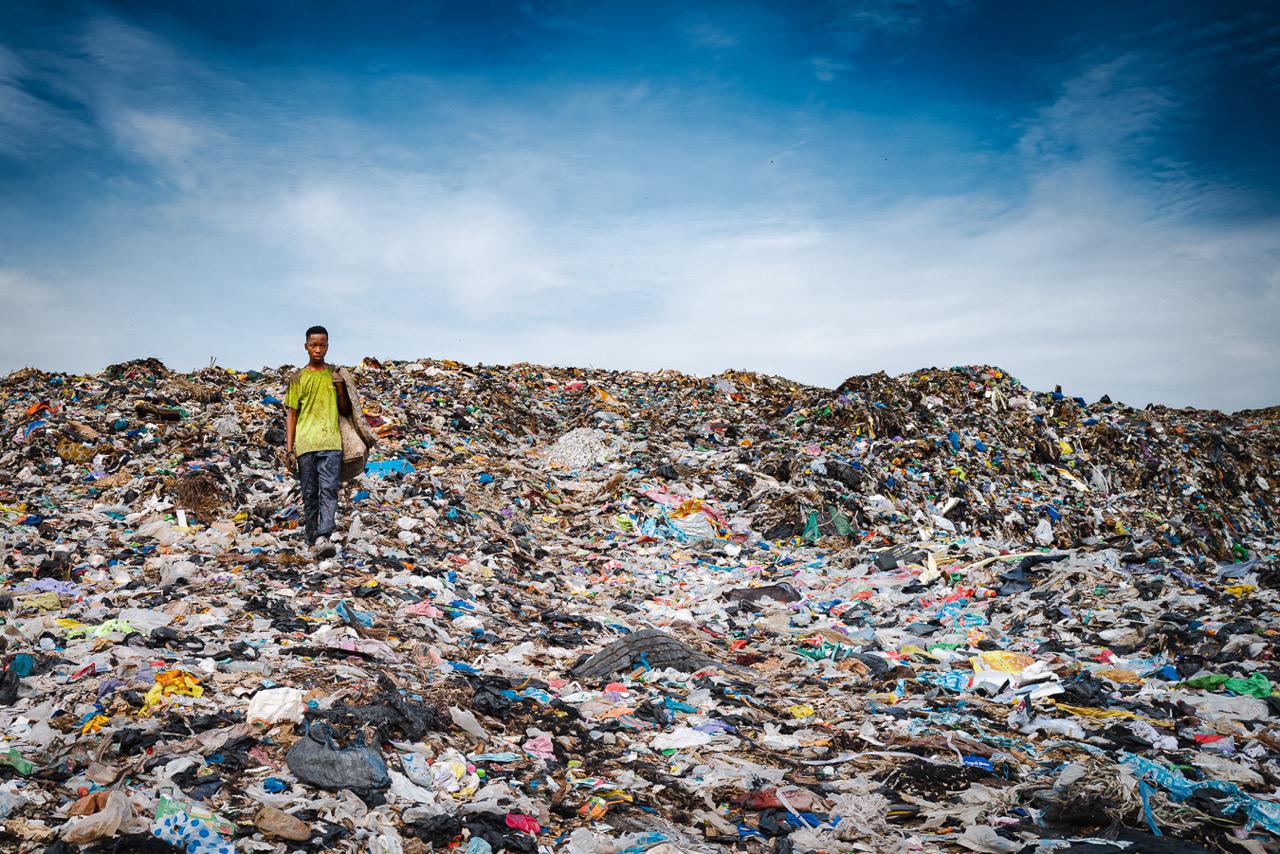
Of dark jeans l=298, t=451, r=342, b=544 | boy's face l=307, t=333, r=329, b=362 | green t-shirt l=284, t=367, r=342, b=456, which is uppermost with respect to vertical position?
boy's face l=307, t=333, r=329, b=362

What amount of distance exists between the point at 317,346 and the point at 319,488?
1153mm

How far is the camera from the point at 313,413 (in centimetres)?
597

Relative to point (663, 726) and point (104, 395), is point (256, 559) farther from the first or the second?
point (104, 395)

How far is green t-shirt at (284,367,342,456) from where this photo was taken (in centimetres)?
595

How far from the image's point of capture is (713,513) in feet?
31.6

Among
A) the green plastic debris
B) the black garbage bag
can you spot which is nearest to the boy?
the black garbage bag

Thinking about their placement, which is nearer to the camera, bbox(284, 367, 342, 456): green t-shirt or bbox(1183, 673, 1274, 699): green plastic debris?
bbox(1183, 673, 1274, 699): green plastic debris

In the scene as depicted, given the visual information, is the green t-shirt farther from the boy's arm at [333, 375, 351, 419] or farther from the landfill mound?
the landfill mound

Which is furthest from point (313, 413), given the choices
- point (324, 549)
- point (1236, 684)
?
point (1236, 684)

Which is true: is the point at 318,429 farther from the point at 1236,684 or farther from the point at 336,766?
the point at 1236,684

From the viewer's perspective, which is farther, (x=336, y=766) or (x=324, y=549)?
(x=324, y=549)

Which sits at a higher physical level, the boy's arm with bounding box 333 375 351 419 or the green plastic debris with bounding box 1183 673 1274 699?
the boy's arm with bounding box 333 375 351 419

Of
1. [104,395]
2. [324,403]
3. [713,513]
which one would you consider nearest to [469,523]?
[324,403]

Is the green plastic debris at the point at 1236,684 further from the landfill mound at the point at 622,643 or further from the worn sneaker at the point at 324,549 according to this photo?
the worn sneaker at the point at 324,549
